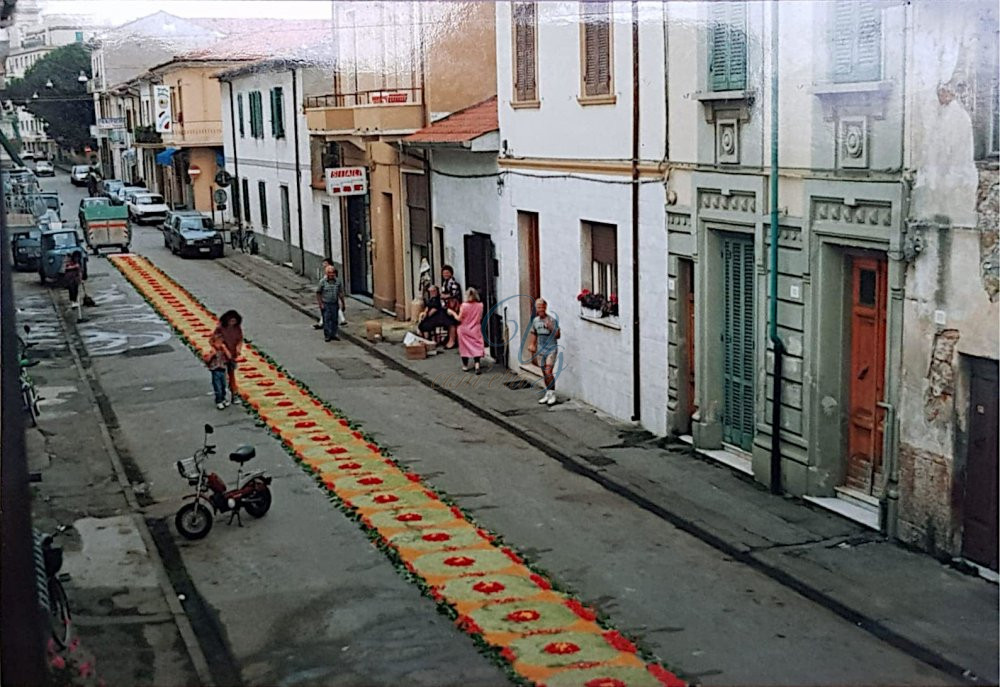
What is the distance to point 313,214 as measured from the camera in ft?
112

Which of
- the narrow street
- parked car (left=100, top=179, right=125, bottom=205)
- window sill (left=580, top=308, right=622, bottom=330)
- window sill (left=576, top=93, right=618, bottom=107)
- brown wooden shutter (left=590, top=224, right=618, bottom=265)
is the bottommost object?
the narrow street

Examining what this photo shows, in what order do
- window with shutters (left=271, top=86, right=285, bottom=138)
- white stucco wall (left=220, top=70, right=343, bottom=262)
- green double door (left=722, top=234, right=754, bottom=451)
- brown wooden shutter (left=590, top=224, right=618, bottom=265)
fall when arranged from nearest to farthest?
1. green double door (left=722, top=234, right=754, bottom=451)
2. brown wooden shutter (left=590, top=224, right=618, bottom=265)
3. white stucco wall (left=220, top=70, right=343, bottom=262)
4. window with shutters (left=271, top=86, right=285, bottom=138)

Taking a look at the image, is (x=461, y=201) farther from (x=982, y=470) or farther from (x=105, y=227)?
(x=105, y=227)

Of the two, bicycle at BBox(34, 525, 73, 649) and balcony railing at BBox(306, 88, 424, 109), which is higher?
balcony railing at BBox(306, 88, 424, 109)

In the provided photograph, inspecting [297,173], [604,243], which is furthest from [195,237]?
[604,243]

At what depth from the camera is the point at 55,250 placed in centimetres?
3478

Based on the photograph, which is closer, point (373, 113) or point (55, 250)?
point (373, 113)

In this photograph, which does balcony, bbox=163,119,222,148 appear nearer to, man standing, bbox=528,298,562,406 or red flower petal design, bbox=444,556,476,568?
man standing, bbox=528,298,562,406

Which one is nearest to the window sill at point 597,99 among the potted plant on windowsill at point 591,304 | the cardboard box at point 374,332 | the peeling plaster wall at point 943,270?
the potted plant on windowsill at point 591,304

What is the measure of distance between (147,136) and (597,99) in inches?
1019

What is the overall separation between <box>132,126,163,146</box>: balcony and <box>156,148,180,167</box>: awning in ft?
16.4

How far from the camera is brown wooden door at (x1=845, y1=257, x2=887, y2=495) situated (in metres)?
12.6

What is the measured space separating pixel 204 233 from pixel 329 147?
33.3 feet

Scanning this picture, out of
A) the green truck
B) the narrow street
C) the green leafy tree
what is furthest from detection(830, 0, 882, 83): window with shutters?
the green truck
